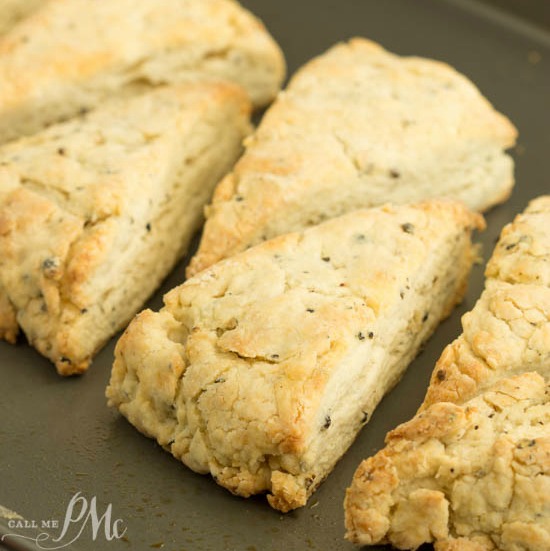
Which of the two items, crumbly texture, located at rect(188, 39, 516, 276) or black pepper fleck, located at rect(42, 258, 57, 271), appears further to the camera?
crumbly texture, located at rect(188, 39, 516, 276)

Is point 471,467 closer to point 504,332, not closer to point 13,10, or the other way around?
point 504,332

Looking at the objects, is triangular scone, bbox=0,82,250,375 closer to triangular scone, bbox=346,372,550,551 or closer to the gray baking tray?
the gray baking tray

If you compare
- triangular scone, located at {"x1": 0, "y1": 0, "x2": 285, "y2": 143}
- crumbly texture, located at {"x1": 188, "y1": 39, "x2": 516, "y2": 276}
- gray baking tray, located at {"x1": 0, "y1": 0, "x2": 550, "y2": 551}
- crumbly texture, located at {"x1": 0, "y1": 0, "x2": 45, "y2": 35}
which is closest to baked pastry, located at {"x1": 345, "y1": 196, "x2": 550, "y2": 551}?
gray baking tray, located at {"x1": 0, "y1": 0, "x2": 550, "y2": 551}

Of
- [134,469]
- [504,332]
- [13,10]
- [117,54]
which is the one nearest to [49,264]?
[134,469]

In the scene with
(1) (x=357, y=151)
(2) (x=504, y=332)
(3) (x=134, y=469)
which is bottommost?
(3) (x=134, y=469)

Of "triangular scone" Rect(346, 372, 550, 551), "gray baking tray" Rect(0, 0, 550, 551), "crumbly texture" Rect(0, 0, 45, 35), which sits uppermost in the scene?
"crumbly texture" Rect(0, 0, 45, 35)

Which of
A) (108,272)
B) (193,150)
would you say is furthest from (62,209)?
(193,150)

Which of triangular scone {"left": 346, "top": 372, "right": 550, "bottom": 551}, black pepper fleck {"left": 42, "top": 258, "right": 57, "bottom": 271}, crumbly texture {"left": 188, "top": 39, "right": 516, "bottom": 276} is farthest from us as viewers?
crumbly texture {"left": 188, "top": 39, "right": 516, "bottom": 276}

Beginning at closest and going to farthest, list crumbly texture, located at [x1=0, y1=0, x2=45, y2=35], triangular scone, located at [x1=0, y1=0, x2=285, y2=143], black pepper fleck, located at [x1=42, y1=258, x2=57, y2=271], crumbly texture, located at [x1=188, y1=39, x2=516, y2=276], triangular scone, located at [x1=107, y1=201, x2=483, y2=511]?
triangular scone, located at [x1=107, y1=201, x2=483, y2=511] < black pepper fleck, located at [x1=42, y1=258, x2=57, y2=271] < crumbly texture, located at [x1=188, y1=39, x2=516, y2=276] < triangular scone, located at [x1=0, y1=0, x2=285, y2=143] < crumbly texture, located at [x1=0, y1=0, x2=45, y2=35]
